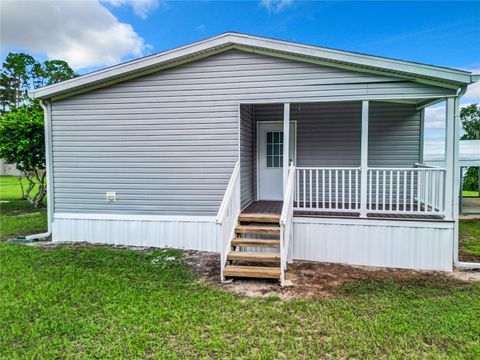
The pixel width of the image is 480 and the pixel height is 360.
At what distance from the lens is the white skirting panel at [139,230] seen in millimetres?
6363

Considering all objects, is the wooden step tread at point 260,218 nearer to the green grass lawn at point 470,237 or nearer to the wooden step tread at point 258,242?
the wooden step tread at point 258,242

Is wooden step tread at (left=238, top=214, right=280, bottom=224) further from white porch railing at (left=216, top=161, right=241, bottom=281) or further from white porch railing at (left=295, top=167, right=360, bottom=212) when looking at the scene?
white porch railing at (left=295, top=167, right=360, bottom=212)

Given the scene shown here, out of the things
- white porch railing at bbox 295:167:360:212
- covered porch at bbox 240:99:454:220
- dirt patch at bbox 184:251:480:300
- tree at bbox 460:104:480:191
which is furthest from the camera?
tree at bbox 460:104:480:191

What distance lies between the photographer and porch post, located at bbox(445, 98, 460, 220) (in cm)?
520

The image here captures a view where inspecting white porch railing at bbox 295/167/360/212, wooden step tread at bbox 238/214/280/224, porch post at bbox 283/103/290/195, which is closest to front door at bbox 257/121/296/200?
white porch railing at bbox 295/167/360/212

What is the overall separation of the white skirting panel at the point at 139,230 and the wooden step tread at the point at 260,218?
0.80 m

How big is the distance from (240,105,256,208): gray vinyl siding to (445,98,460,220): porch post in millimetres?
3663

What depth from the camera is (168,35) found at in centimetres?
1952

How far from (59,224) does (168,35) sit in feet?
53.1

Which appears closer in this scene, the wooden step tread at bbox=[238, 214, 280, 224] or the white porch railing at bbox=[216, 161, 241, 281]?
the white porch railing at bbox=[216, 161, 241, 281]

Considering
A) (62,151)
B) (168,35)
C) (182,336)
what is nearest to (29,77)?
(168,35)

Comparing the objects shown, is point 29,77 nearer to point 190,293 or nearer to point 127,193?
point 127,193

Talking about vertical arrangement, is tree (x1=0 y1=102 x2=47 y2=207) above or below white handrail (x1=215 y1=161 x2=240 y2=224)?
above

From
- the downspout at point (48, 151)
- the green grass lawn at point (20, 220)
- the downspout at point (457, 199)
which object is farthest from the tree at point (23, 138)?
the downspout at point (457, 199)
